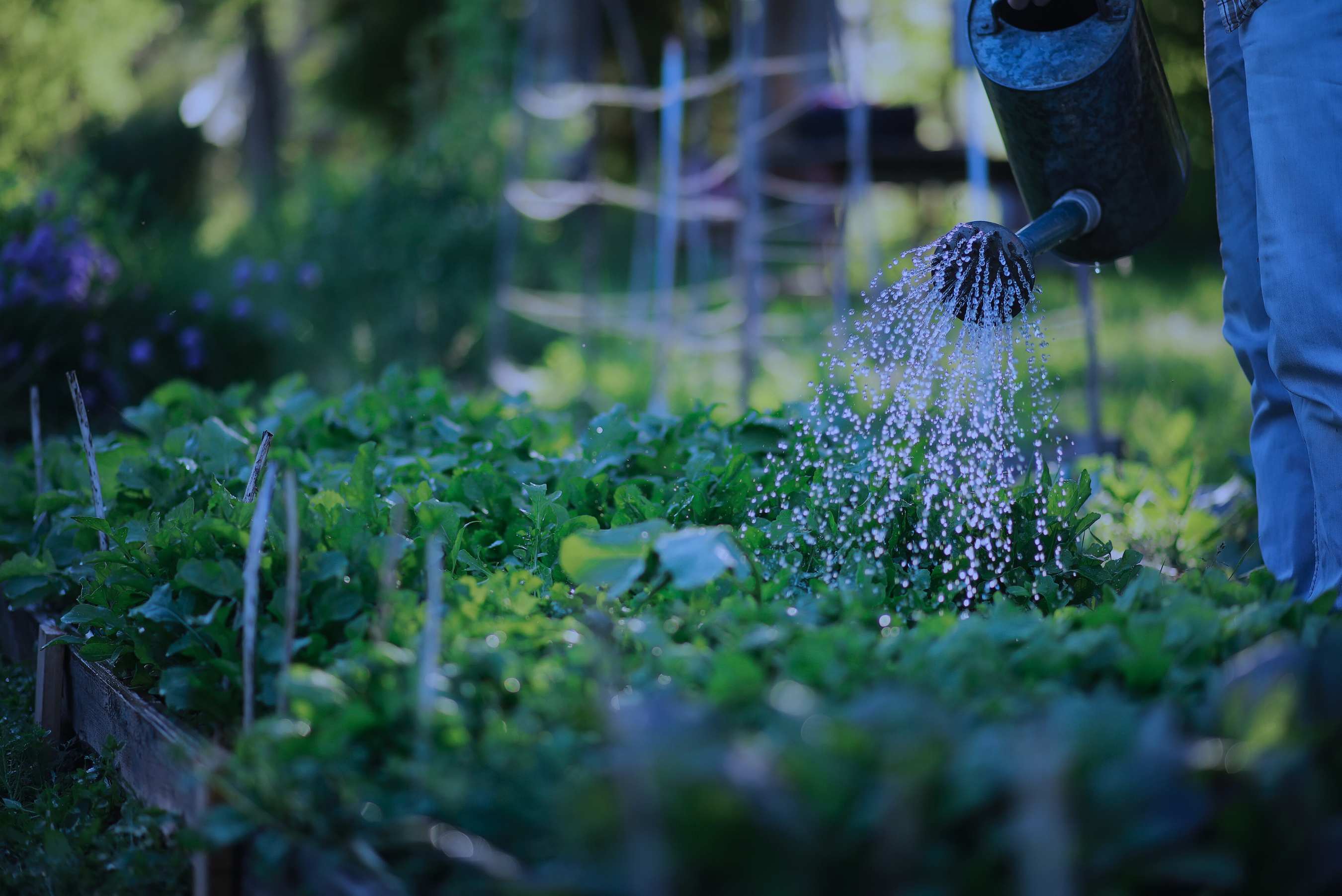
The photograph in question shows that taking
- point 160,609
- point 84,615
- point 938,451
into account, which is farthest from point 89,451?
point 938,451

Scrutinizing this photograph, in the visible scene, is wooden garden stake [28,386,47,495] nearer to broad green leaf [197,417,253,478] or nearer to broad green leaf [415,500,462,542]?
broad green leaf [197,417,253,478]

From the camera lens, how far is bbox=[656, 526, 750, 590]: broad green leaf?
1.60 metres

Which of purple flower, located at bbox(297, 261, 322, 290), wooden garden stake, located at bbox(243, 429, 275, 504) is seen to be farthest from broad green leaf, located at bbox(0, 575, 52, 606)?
purple flower, located at bbox(297, 261, 322, 290)

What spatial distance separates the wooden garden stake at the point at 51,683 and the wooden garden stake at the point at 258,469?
0.52 metres

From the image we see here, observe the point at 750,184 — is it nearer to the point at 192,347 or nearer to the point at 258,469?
the point at 192,347

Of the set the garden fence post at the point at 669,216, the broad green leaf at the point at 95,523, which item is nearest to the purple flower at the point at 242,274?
the garden fence post at the point at 669,216

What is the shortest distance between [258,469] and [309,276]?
4.02 metres

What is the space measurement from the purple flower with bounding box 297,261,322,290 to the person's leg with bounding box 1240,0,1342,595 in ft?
15.3

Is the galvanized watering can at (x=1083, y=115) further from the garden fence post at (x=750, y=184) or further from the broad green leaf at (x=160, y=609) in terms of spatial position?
the garden fence post at (x=750, y=184)

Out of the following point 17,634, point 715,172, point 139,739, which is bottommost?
point 17,634

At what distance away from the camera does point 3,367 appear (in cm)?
420

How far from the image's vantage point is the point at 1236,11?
1.97 meters

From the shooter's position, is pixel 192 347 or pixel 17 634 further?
pixel 192 347

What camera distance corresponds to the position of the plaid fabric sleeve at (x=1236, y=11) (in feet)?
6.27
